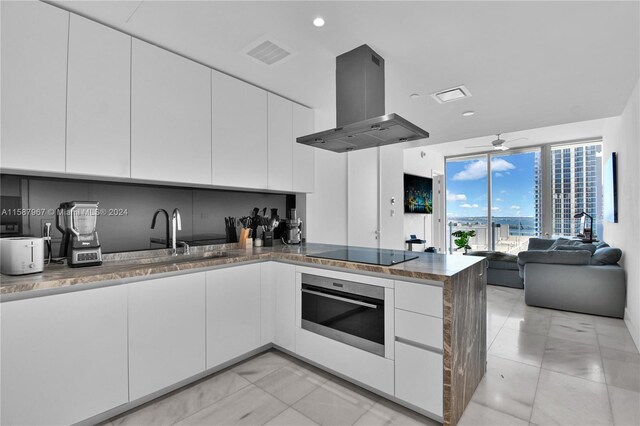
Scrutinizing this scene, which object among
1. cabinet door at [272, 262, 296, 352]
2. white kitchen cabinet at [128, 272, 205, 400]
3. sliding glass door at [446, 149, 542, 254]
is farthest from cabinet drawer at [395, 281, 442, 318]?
sliding glass door at [446, 149, 542, 254]

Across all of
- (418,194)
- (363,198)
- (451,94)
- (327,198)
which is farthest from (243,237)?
(418,194)

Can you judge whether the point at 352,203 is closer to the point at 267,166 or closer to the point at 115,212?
the point at 267,166

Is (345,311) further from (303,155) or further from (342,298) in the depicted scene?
(303,155)

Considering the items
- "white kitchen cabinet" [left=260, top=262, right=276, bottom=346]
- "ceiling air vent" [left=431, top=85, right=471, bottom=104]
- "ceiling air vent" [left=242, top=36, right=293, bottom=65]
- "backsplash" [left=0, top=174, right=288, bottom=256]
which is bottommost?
"white kitchen cabinet" [left=260, top=262, right=276, bottom=346]

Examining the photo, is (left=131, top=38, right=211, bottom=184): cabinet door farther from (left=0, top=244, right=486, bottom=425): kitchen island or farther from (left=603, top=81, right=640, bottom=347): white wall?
(left=603, top=81, right=640, bottom=347): white wall

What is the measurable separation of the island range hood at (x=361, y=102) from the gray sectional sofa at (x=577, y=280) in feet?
10.2

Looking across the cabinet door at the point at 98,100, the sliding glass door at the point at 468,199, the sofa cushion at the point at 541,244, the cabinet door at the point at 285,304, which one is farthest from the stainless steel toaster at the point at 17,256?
the sliding glass door at the point at 468,199

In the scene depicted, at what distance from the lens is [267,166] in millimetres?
3041

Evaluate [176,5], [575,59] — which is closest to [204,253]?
[176,5]

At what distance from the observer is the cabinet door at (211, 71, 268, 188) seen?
264 centimetres

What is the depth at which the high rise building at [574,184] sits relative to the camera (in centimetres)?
623

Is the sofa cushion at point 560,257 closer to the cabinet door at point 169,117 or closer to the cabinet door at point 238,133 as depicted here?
the cabinet door at point 238,133

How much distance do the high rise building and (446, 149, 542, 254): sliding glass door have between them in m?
0.32

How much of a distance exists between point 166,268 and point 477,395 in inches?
89.7
